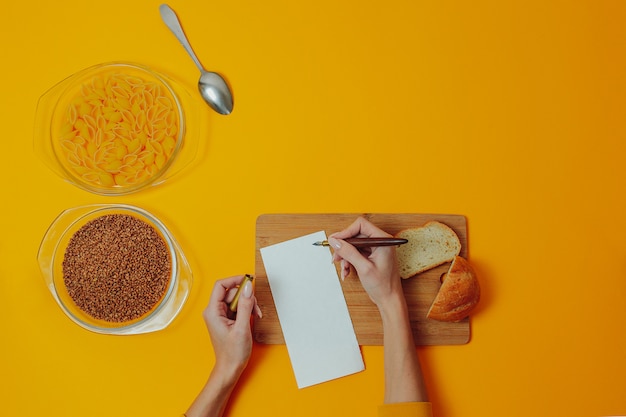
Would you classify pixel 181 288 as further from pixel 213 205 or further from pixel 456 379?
pixel 456 379

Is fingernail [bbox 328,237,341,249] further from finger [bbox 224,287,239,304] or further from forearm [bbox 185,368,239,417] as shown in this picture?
forearm [bbox 185,368,239,417]

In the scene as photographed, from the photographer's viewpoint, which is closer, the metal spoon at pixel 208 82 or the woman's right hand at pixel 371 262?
the woman's right hand at pixel 371 262

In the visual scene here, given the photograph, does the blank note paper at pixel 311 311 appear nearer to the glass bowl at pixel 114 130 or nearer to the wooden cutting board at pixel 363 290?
the wooden cutting board at pixel 363 290

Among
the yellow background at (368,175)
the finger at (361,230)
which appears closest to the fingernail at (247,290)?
the yellow background at (368,175)

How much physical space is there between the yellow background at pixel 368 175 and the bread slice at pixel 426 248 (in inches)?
2.4

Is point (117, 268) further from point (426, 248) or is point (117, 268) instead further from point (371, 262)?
point (426, 248)

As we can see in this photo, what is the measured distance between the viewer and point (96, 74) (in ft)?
4.39

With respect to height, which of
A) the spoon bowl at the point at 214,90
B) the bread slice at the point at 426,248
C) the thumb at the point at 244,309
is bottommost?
the thumb at the point at 244,309

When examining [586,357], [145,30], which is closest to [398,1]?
[145,30]

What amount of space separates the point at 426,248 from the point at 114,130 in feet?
2.60

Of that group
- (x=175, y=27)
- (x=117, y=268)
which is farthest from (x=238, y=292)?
(x=175, y=27)

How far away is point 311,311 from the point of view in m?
1.30

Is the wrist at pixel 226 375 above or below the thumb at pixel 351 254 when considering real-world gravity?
below

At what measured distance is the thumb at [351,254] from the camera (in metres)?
1.23
